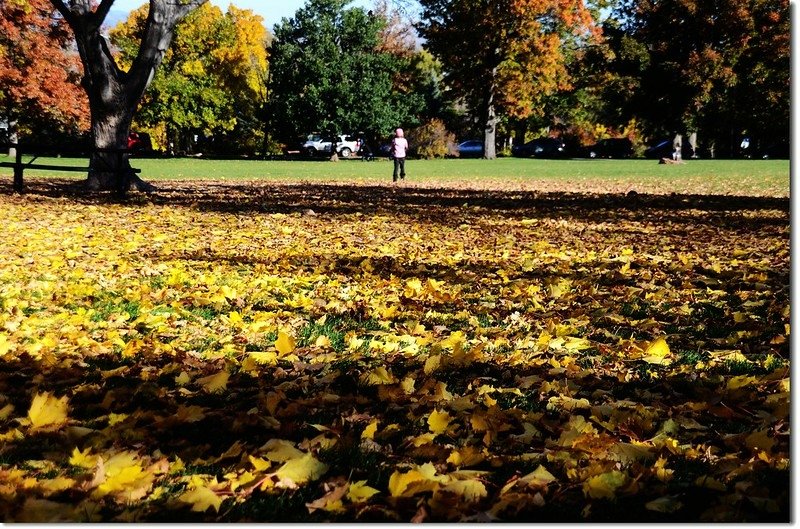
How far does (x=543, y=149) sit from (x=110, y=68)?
177ft

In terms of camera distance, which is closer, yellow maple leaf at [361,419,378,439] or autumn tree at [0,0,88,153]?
yellow maple leaf at [361,419,378,439]

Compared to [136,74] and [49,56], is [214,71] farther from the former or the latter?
[136,74]

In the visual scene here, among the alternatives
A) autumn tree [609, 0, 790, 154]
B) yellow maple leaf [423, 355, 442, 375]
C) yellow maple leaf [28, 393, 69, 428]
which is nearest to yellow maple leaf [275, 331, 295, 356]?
yellow maple leaf [423, 355, 442, 375]

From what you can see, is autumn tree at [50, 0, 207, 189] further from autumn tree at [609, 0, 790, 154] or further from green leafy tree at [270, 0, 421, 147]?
autumn tree at [609, 0, 790, 154]

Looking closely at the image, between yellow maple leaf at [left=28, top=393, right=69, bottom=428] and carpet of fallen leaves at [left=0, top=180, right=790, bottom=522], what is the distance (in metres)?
0.01

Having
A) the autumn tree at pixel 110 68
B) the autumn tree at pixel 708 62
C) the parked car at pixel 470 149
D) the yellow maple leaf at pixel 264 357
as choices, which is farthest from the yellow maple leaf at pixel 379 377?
the parked car at pixel 470 149

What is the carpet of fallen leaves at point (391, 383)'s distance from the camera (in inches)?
97.3

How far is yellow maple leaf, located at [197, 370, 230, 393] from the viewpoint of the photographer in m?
3.64

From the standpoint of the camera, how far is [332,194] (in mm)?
17578

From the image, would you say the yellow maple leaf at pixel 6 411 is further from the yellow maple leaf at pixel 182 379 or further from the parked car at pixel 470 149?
the parked car at pixel 470 149

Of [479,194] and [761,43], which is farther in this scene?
[761,43]

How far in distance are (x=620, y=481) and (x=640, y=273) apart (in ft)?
15.7

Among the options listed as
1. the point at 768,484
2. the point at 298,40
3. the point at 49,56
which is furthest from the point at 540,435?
the point at 49,56

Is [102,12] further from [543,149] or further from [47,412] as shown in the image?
[543,149]
